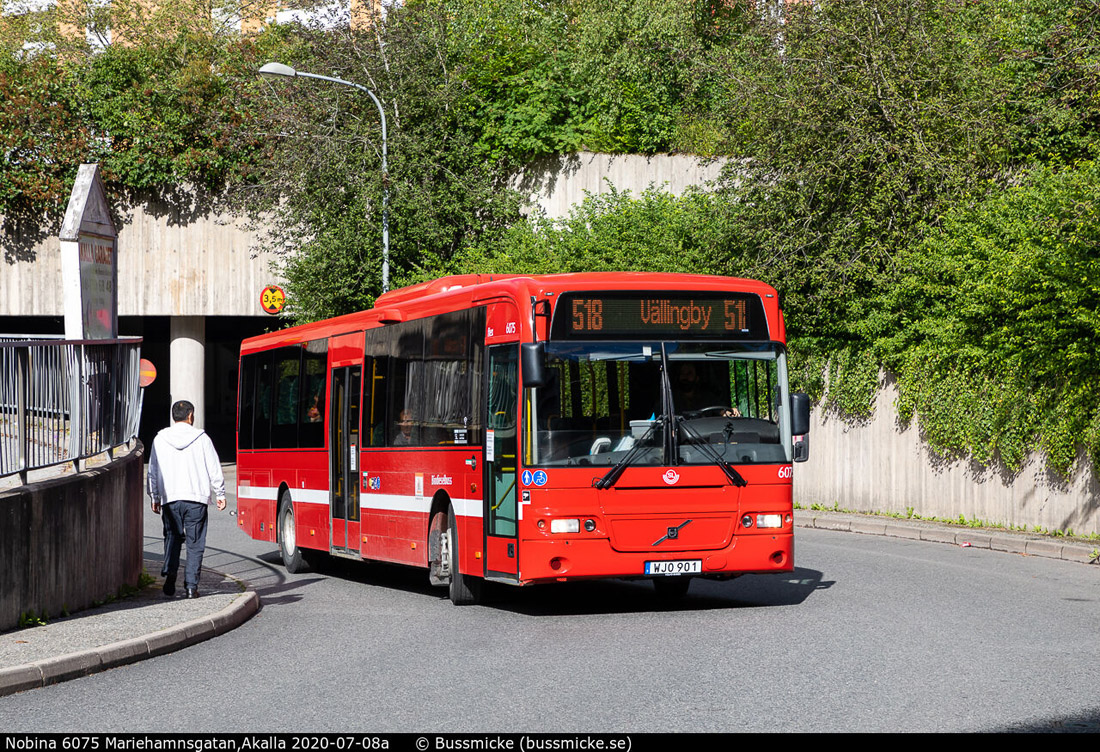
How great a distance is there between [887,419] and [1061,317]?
5.68m

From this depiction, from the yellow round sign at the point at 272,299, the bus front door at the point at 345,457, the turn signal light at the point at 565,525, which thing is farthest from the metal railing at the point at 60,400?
the yellow round sign at the point at 272,299

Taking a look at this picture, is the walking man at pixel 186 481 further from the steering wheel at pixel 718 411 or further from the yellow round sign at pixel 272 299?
the yellow round sign at pixel 272 299

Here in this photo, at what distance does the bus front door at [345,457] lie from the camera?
15617mm

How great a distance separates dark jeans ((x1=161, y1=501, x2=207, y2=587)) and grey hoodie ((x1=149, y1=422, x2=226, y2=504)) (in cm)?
9

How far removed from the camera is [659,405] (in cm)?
1184

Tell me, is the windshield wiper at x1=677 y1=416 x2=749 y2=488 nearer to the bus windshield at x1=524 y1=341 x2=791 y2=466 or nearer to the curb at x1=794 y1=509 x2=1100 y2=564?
the bus windshield at x1=524 y1=341 x2=791 y2=466

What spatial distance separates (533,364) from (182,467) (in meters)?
3.82

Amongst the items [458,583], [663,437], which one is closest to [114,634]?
[458,583]

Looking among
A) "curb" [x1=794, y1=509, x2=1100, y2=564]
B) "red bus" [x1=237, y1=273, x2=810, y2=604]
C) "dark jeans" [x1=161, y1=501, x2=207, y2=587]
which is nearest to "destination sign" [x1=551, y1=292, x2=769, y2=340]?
"red bus" [x1=237, y1=273, x2=810, y2=604]

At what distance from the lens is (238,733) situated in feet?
22.8

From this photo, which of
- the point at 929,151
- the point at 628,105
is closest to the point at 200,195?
the point at 628,105

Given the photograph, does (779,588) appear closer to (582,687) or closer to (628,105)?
(582,687)

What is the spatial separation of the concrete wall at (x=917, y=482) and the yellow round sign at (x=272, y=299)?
18.5 metres

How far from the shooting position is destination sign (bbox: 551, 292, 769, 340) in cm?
1180
